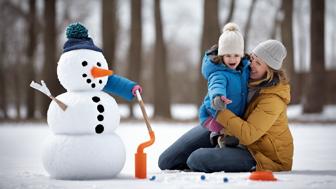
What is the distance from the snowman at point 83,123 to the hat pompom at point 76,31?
0.09m

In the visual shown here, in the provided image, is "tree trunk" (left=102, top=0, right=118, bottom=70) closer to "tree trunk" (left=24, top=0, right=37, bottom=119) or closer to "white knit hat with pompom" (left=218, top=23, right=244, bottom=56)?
"tree trunk" (left=24, top=0, right=37, bottom=119)

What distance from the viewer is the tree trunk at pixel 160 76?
1662cm

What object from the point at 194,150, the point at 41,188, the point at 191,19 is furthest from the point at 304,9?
the point at 41,188

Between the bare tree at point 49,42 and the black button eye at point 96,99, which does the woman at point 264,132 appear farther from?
the bare tree at point 49,42

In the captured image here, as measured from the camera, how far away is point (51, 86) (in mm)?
15867

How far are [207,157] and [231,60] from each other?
34.4 inches

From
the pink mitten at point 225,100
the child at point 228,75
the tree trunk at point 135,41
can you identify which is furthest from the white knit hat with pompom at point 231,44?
the tree trunk at point 135,41

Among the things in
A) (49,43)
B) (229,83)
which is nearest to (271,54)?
(229,83)

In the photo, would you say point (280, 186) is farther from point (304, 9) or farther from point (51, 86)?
point (304, 9)

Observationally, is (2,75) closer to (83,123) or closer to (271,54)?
(83,123)

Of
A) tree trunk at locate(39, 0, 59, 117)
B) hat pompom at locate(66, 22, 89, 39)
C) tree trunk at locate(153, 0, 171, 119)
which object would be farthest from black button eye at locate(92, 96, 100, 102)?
tree trunk at locate(39, 0, 59, 117)

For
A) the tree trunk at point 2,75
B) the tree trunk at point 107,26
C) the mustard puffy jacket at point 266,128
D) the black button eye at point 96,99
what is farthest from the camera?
the tree trunk at point 2,75

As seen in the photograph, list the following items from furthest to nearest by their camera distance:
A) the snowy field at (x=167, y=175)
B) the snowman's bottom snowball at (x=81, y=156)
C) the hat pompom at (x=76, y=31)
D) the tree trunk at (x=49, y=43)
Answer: the tree trunk at (x=49, y=43), the hat pompom at (x=76, y=31), the snowman's bottom snowball at (x=81, y=156), the snowy field at (x=167, y=175)

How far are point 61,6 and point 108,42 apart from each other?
749cm
